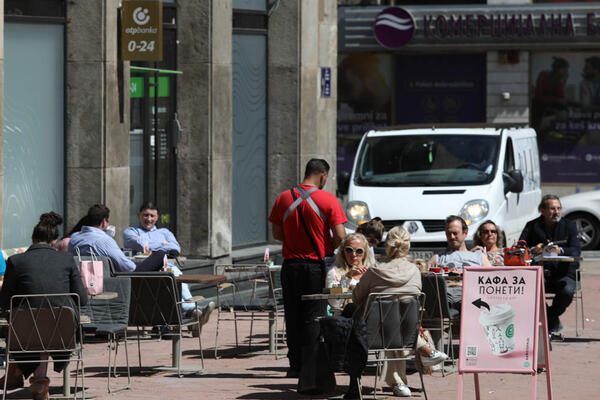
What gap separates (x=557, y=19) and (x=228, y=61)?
15132 millimetres

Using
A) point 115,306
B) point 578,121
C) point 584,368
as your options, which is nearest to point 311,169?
point 115,306

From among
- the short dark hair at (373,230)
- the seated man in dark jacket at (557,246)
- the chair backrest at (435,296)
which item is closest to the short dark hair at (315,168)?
the chair backrest at (435,296)

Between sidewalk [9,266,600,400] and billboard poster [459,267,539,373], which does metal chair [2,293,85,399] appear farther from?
billboard poster [459,267,539,373]

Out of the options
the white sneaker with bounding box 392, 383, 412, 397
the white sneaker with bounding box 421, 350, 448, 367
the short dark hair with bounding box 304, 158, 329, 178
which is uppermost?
the short dark hair with bounding box 304, 158, 329, 178

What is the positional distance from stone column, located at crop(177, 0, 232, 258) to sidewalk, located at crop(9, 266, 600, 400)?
Result: 4765 mm

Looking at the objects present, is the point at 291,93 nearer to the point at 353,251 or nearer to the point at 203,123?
the point at 203,123

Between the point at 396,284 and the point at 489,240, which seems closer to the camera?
the point at 396,284

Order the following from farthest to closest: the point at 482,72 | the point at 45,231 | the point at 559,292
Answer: the point at 482,72, the point at 559,292, the point at 45,231

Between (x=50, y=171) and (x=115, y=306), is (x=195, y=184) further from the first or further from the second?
(x=115, y=306)

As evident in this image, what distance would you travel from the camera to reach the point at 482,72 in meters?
33.5

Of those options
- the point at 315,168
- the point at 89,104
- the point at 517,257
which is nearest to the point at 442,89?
the point at 89,104

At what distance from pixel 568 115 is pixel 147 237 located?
63.6 feet

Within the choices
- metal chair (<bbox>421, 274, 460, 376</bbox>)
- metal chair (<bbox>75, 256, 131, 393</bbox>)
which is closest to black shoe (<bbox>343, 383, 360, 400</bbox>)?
metal chair (<bbox>421, 274, 460, 376</bbox>)

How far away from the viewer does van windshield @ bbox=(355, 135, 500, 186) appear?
60.5 feet
